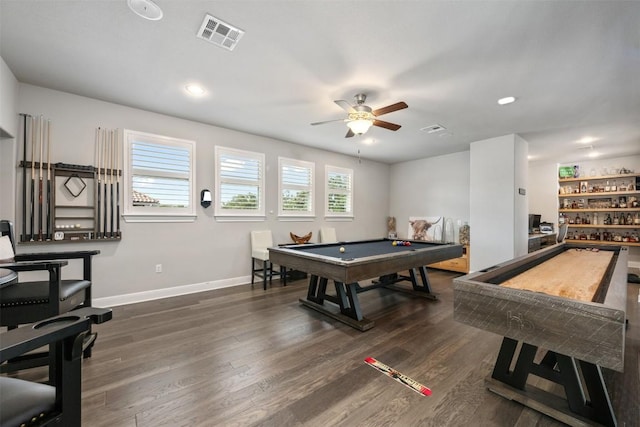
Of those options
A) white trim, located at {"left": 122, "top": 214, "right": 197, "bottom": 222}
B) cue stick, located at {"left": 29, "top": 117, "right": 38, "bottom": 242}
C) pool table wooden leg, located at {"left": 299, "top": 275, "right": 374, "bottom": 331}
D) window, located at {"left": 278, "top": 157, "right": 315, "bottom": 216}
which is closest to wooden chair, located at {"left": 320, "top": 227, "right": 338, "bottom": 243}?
window, located at {"left": 278, "top": 157, "right": 315, "bottom": 216}

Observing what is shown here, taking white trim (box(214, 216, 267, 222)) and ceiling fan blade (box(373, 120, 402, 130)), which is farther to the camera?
white trim (box(214, 216, 267, 222))

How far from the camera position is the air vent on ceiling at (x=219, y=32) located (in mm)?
2109

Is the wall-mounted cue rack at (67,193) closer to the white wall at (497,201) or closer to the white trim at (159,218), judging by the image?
the white trim at (159,218)

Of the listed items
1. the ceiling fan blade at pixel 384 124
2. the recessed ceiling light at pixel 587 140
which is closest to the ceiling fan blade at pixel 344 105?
the ceiling fan blade at pixel 384 124

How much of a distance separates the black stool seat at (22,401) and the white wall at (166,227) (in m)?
3.12

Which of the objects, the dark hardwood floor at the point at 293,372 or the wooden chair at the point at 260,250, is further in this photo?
the wooden chair at the point at 260,250

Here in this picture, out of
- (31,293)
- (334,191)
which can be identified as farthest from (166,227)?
(334,191)

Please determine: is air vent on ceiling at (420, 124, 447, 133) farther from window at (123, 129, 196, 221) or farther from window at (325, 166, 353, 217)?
window at (123, 129, 196, 221)

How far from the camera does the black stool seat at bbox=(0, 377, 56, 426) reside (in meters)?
0.77

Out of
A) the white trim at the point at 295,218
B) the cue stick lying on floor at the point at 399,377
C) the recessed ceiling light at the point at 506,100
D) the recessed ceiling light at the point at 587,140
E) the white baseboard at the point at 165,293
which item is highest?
the recessed ceiling light at the point at 506,100

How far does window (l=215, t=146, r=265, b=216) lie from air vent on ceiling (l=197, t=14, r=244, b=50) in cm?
234

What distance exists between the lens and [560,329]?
1.18 metres

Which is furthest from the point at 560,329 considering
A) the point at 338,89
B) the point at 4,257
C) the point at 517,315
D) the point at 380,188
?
the point at 380,188

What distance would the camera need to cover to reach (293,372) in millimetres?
2068
